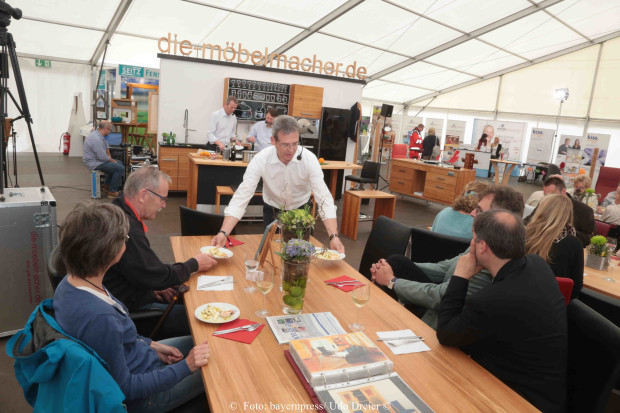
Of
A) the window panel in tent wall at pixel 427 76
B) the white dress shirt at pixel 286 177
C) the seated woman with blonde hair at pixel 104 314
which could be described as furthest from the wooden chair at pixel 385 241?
the window panel in tent wall at pixel 427 76

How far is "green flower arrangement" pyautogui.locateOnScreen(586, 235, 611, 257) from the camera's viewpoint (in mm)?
2980

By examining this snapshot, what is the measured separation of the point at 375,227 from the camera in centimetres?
323

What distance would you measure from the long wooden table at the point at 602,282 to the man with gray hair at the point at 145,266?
2506 millimetres

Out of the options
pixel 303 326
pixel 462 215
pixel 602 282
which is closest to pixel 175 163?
pixel 462 215

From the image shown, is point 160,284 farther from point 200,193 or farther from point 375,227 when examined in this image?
point 200,193

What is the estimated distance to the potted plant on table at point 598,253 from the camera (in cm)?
301

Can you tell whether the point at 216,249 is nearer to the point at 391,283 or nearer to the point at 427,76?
the point at 391,283

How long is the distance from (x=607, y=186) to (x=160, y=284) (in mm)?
8039

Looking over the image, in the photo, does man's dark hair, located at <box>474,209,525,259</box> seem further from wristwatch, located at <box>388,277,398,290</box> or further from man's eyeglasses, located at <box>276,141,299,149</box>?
man's eyeglasses, located at <box>276,141,299,149</box>

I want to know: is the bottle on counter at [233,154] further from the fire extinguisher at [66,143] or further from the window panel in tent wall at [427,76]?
the window panel in tent wall at [427,76]

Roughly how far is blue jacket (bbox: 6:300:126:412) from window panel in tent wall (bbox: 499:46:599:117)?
643 inches

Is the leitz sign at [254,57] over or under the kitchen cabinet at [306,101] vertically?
over

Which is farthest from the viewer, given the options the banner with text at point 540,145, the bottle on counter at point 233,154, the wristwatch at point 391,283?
the banner with text at point 540,145

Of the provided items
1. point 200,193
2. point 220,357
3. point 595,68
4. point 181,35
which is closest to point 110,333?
point 220,357
